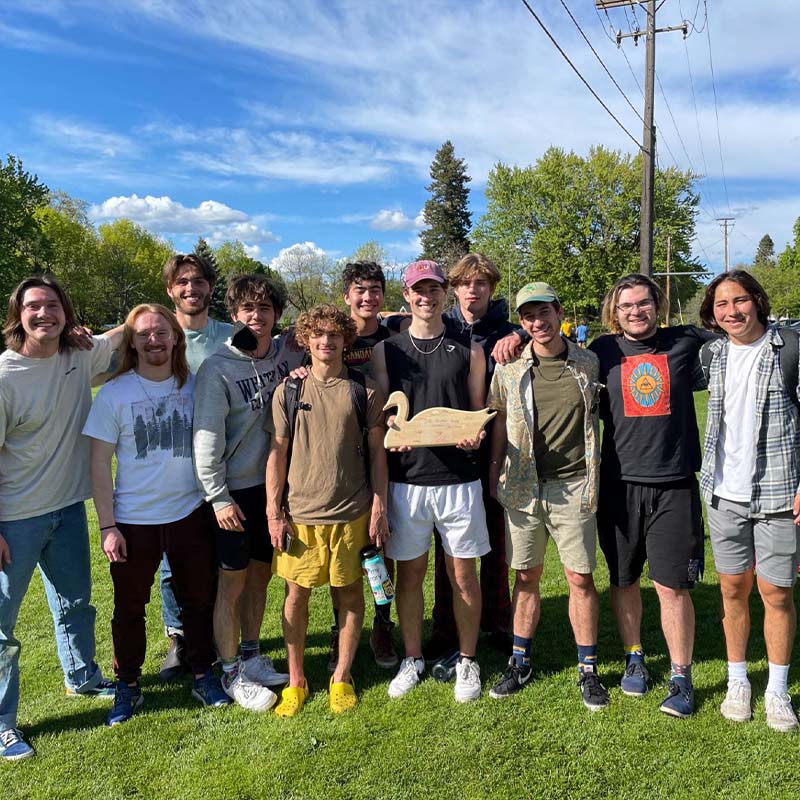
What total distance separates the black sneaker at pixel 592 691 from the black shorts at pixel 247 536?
6.60 feet

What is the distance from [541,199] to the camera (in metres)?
42.9

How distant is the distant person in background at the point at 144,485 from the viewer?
3297 mm

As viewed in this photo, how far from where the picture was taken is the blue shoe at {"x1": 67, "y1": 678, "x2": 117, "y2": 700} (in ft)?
12.1

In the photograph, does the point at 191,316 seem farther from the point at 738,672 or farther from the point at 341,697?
the point at 738,672

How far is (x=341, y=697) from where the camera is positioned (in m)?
3.48

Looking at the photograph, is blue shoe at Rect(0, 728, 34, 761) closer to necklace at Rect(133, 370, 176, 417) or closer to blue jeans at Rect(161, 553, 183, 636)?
blue jeans at Rect(161, 553, 183, 636)

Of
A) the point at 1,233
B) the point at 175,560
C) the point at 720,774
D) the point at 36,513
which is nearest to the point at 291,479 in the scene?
the point at 175,560

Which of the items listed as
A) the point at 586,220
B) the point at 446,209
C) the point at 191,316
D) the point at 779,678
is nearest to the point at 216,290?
the point at 191,316

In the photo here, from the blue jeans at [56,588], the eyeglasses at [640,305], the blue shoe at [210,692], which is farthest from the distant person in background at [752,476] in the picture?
the blue jeans at [56,588]

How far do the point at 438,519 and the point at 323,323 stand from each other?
130cm

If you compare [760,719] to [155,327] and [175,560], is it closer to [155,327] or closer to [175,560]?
[175,560]

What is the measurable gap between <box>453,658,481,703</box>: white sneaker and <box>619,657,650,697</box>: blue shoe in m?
0.85

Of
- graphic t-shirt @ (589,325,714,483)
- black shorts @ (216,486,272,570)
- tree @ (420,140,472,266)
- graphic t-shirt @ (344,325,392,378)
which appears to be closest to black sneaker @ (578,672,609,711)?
graphic t-shirt @ (589,325,714,483)

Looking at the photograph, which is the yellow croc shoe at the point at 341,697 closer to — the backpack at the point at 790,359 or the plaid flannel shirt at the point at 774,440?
the plaid flannel shirt at the point at 774,440
